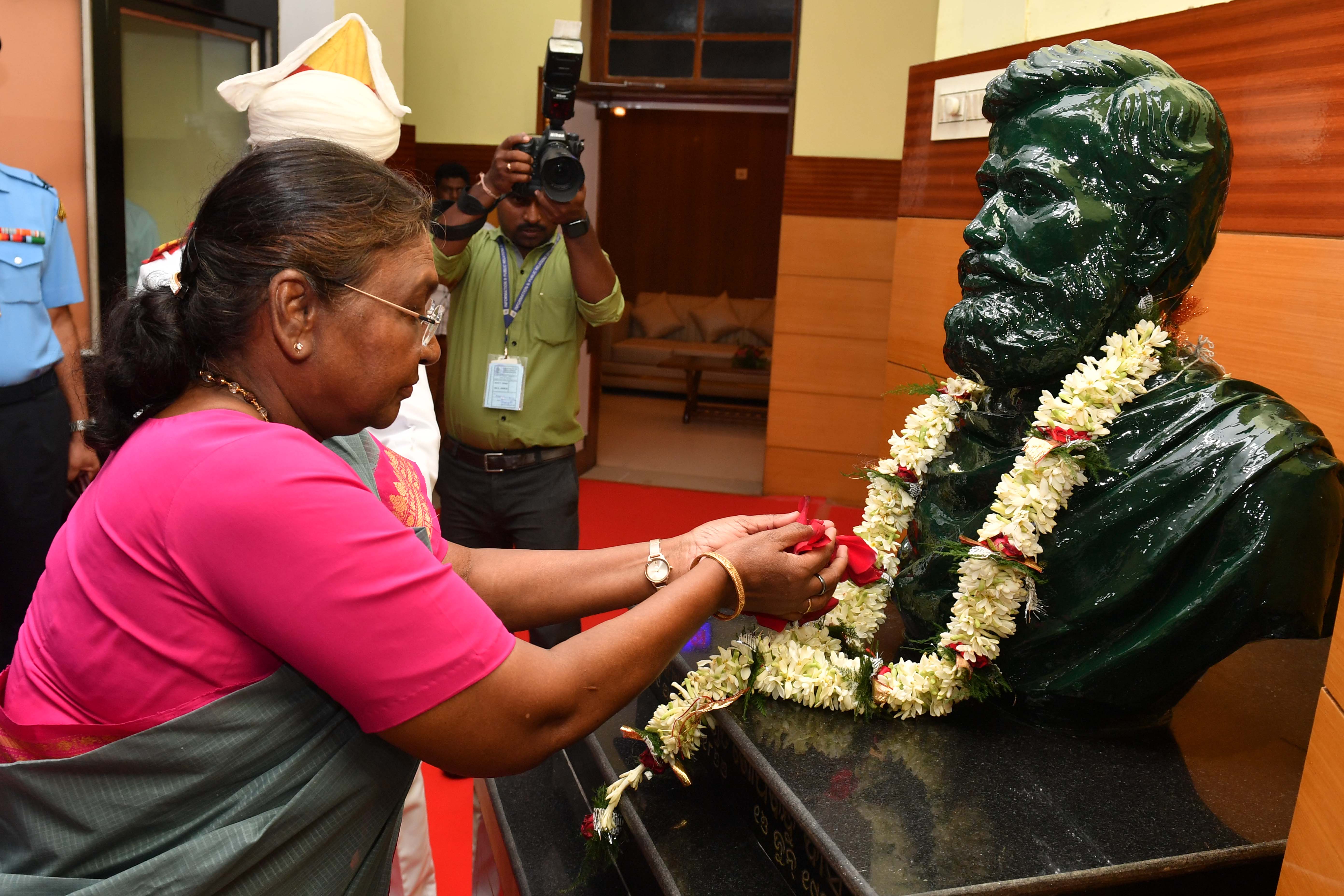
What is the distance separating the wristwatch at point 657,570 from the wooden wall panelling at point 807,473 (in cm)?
481

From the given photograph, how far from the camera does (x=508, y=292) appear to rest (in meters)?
3.30

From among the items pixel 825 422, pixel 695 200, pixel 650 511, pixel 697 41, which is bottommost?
pixel 650 511

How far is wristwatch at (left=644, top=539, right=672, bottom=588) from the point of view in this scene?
5.38ft

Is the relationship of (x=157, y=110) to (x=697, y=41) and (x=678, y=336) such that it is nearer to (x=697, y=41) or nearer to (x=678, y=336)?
(x=697, y=41)

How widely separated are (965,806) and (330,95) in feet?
6.75

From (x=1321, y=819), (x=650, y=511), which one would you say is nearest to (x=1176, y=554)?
(x=1321, y=819)

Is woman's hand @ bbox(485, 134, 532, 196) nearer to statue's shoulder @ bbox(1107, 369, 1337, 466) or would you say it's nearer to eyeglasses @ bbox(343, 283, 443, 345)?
eyeglasses @ bbox(343, 283, 443, 345)

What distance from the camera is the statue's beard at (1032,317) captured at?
5.40ft

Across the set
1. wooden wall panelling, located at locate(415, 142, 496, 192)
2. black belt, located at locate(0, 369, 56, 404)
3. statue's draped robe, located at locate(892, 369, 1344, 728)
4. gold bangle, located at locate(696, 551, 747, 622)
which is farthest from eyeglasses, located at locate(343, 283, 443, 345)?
wooden wall panelling, located at locate(415, 142, 496, 192)

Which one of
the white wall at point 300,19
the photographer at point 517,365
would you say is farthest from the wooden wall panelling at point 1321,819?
the white wall at point 300,19

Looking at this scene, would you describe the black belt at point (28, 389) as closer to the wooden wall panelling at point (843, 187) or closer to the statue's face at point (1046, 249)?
the statue's face at point (1046, 249)

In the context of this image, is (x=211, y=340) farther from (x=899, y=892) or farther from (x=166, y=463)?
(x=899, y=892)

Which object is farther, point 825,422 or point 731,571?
point 825,422

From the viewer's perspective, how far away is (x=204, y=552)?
1.00m
